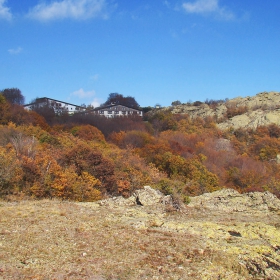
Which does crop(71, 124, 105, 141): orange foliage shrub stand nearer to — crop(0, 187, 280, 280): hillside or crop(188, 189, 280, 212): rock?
crop(188, 189, 280, 212): rock

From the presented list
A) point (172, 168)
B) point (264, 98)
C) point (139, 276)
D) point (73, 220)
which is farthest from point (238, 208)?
point (264, 98)

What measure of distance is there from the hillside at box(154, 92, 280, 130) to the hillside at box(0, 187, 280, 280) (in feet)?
211

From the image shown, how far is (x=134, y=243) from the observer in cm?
977

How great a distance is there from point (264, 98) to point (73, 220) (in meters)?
92.6

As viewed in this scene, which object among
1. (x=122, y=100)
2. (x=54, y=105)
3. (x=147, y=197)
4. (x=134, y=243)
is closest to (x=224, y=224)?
(x=134, y=243)

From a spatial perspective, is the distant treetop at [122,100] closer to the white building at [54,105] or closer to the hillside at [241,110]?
the hillside at [241,110]

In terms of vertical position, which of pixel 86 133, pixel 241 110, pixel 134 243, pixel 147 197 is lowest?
pixel 134 243

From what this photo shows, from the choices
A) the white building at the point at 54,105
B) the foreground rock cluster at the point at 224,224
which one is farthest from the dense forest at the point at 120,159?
the white building at the point at 54,105

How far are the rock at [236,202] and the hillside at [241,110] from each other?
191 feet

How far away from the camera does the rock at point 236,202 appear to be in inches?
642

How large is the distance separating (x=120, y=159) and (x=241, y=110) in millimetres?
62888

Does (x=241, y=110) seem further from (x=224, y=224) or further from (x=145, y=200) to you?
(x=224, y=224)

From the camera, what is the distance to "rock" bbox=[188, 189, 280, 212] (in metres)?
16.3

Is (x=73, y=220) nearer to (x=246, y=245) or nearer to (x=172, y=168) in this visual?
(x=246, y=245)
